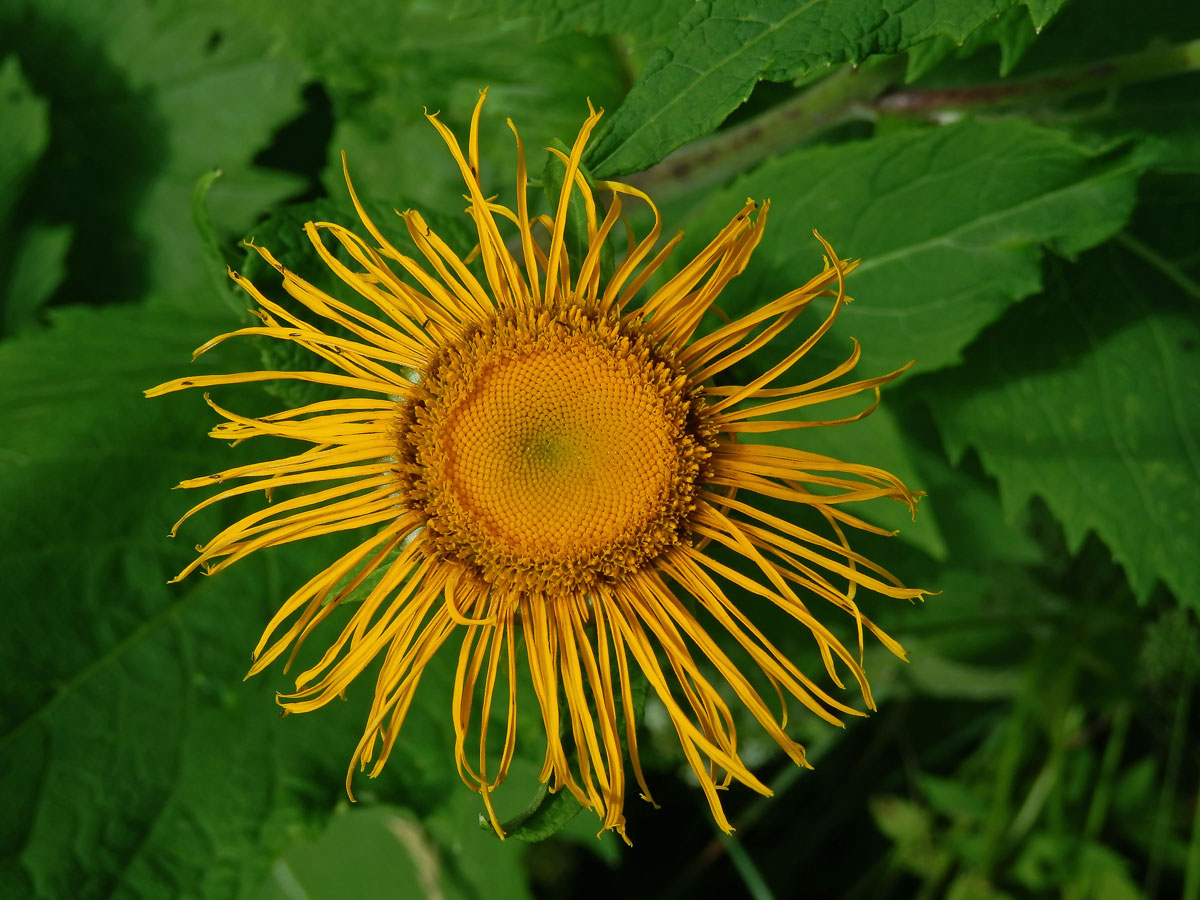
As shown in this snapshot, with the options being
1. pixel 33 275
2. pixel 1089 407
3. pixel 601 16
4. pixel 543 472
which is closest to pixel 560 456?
pixel 543 472

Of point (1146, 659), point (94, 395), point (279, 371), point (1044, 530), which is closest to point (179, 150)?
point (94, 395)

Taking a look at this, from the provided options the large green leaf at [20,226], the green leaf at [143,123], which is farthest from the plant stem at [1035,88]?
the large green leaf at [20,226]

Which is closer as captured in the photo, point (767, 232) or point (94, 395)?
point (767, 232)

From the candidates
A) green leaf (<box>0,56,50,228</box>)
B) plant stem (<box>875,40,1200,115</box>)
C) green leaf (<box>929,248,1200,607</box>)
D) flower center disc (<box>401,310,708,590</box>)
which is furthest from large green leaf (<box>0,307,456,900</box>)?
plant stem (<box>875,40,1200,115</box>)

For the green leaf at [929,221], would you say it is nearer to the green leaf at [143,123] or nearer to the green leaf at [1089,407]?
the green leaf at [1089,407]

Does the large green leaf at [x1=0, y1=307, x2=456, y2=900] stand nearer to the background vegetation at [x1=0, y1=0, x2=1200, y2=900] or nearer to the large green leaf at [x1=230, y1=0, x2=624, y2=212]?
the background vegetation at [x1=0, y1=0, x2=1200, y2=900]

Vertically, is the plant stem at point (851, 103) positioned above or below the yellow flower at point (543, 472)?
above

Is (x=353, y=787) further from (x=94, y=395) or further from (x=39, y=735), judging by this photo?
(x=94, y=395)

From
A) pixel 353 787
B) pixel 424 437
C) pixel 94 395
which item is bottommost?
pixel 353 787
